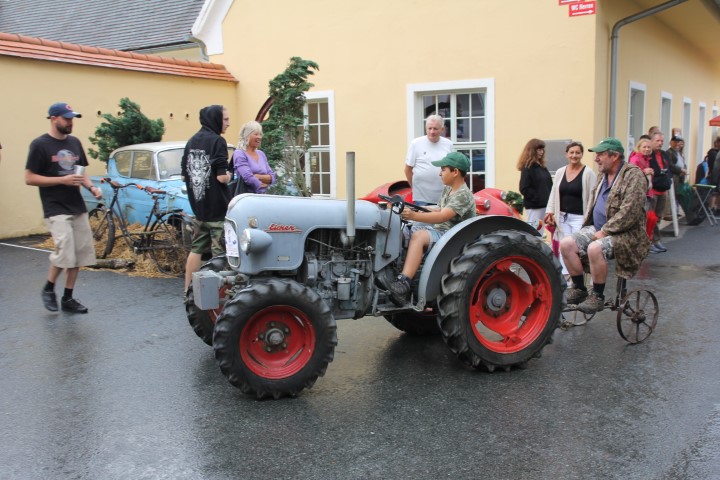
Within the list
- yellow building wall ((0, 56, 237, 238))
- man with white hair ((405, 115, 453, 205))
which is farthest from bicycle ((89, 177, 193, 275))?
man with white hair ((405, 115, 453, 205))

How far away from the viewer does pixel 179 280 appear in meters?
8.23

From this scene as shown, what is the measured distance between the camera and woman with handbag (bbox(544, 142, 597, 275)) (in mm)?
6633

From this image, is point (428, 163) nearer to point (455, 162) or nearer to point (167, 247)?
point (455, 162)

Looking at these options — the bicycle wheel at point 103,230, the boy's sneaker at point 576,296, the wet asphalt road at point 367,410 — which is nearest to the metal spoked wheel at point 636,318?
the wet asphalt road at point 367,410

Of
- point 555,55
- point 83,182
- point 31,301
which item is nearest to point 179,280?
point 31,301

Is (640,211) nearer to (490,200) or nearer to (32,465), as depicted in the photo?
(490,200)

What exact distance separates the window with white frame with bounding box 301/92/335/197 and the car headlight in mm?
8458

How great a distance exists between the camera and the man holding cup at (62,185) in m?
6.20

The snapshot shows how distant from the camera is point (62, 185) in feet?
20.6

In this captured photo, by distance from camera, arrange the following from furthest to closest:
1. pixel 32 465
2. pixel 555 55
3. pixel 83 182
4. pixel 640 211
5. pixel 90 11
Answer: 1. pixel 90 11
2. pixel 555 55
3. pixel 83 182
4. pixel 640 211
5. pixel 32 465

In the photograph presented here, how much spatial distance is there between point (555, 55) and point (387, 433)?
8.05 m

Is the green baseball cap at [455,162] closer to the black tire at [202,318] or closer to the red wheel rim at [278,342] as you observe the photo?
the red wheel rim at [278,342]

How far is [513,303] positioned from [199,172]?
3054 mm

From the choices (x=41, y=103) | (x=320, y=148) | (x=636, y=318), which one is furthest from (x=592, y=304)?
(x=41, y=103)
